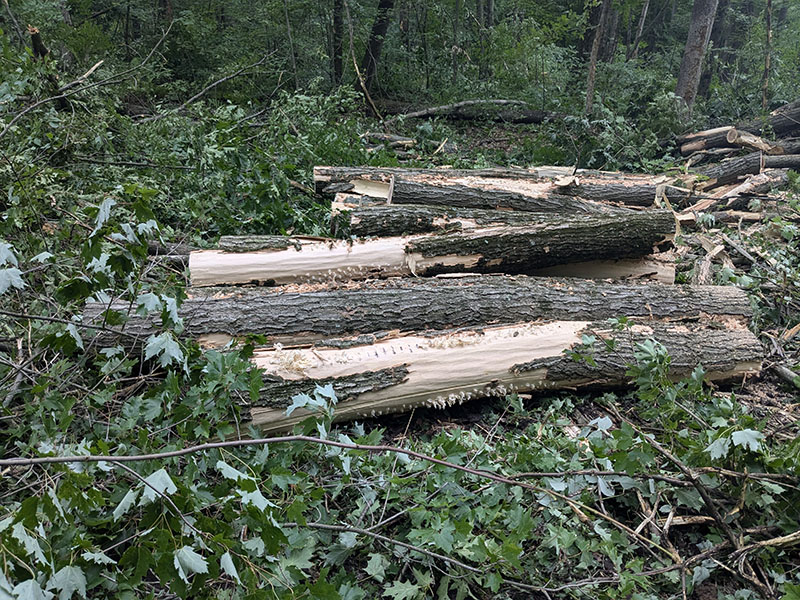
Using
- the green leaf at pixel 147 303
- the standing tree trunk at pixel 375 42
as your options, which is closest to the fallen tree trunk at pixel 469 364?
the green leaf at pixel 147 303

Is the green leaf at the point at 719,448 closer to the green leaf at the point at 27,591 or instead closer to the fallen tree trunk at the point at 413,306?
the fallen tree trunk at the point at 413,306

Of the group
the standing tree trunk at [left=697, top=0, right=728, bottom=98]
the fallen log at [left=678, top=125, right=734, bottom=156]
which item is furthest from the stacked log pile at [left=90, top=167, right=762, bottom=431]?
the standing tree trunk at [left=697, top=0, right=728, bottom=98]

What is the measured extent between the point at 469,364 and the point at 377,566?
52.2 inches

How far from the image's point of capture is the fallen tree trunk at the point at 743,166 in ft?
22.6

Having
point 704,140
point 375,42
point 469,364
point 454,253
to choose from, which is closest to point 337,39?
point 375,42

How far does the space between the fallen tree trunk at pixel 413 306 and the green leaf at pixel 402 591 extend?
61.1 inches

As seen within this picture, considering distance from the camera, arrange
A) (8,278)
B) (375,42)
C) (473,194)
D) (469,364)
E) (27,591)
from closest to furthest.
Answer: (27,591)
(8,278)
(469,364)
(473,194)
(375,42)

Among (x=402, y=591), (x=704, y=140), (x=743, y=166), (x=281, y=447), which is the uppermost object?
(x=704, y=140)

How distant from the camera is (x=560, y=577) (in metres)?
2.23

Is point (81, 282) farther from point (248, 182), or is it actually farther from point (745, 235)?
point (745, 235)

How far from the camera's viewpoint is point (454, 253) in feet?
13.2

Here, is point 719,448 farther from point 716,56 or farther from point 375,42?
point 716,56

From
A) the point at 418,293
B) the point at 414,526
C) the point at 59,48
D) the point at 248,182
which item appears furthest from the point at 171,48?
the point at 414,526

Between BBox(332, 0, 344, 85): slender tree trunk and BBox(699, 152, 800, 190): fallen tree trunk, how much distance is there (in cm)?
625
